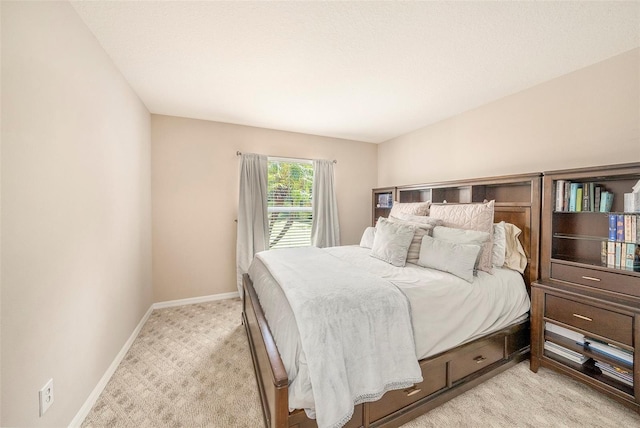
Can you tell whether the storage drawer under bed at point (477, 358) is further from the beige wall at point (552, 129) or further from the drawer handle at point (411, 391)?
the beige wall at point (552, 129)

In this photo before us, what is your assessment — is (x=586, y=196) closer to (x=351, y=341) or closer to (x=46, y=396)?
(x=351, y=341)

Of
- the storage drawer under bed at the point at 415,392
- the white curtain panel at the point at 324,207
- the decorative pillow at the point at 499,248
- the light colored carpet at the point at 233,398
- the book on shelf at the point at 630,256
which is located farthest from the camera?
the white curtain panel at the point at 324,207

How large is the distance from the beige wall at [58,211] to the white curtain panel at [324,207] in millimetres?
2430

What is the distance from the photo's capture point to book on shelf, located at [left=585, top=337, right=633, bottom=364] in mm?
1514

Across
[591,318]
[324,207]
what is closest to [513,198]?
[591,318]

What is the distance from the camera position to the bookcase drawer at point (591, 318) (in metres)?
1.47

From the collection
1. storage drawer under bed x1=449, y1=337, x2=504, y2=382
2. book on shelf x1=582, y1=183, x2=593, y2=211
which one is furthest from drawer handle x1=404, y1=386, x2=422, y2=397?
book on shelf x1=582, y1=183, x2=593, y2=211

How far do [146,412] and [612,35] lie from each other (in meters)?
3.99

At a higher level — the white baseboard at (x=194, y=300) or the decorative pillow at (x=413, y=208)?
the decorative pillow at (x=413, y=208)

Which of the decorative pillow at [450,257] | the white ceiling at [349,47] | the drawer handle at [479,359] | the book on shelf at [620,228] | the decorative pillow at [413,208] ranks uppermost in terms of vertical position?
the white ceiling at [349,47]

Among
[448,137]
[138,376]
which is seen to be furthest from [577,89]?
[138,376]

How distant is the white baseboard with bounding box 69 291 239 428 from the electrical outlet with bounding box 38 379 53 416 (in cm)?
31

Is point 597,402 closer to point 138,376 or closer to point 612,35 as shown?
point 612,35

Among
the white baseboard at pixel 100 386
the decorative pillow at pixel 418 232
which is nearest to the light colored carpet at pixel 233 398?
the white baseboard at pixel 100 386
